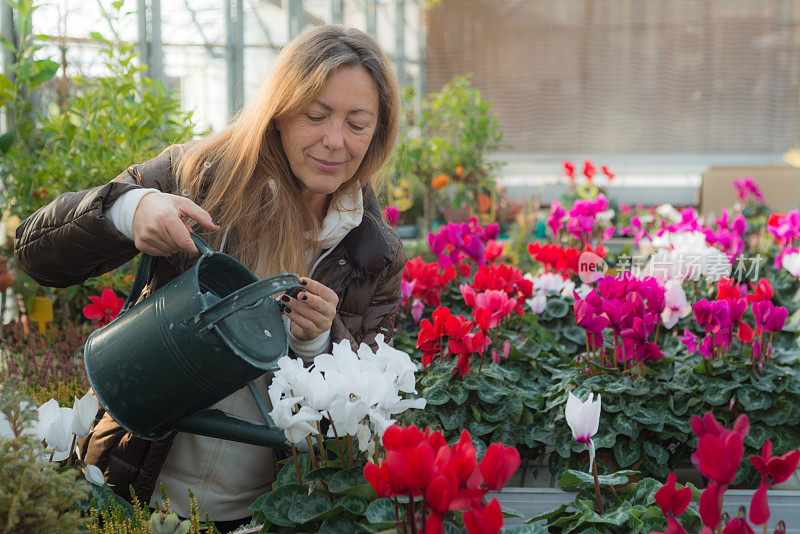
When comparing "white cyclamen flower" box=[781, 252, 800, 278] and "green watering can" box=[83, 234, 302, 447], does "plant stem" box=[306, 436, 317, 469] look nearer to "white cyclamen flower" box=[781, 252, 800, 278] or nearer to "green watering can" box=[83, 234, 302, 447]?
"green watering can" box=[83, 234, 302, 447]

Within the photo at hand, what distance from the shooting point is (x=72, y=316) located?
342cm

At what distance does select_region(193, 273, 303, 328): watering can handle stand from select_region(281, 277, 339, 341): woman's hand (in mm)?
247

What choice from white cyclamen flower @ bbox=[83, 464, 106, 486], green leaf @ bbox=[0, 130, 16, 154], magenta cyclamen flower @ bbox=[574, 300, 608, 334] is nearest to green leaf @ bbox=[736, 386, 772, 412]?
magenta cyclamen flower @ bbox=[574, 300, 608, 334]

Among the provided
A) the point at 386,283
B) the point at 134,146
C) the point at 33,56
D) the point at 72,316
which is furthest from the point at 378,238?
the point at 33,56

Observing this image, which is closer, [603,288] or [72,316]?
[603,288]

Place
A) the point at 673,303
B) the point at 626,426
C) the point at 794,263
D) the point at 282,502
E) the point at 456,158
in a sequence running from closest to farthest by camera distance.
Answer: the point at 282,502 < the point at 626,426 < the point at 673,303 < the point at 794,263 < the point at 456,158

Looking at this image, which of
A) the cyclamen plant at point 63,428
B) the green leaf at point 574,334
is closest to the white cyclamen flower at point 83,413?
the cyclamen plant at point 63,428

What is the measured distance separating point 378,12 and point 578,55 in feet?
11.9

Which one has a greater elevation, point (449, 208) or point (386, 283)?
point (386, 283)

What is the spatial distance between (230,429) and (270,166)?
617 millimetres

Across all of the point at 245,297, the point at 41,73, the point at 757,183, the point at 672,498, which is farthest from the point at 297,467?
the point at 757,183

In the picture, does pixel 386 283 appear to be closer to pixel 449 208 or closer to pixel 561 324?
pixel 561 324

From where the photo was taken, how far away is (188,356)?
44.8 inches

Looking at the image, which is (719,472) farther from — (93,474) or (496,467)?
(93,474)
